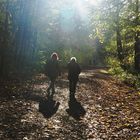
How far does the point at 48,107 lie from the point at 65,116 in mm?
1876

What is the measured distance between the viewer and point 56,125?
529 inches

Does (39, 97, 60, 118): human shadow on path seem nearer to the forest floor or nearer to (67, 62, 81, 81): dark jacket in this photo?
the forest floor

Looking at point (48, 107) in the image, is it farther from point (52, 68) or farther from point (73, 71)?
point (52, 68)

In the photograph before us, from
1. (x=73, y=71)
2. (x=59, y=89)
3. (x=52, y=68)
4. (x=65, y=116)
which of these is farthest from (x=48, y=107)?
(x=59, y=89)

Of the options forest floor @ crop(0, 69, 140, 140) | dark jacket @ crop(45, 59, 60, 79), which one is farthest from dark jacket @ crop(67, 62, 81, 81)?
forest floor @ crop(0, 69, 140, 140)

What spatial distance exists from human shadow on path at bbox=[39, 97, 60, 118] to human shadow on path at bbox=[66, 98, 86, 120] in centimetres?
60

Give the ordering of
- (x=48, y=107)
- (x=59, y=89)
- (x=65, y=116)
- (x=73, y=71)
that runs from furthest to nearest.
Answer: (x=59, y=89)
(x=73, y=71)
(x=48, y=107)
(x=65, y=116)

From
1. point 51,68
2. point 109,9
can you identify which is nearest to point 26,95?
point 51,68

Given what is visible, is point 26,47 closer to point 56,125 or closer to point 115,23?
point 115,23

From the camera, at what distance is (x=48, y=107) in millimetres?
16984

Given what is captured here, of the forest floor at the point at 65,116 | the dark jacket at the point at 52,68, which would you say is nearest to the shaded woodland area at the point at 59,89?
the forest floor at the point at 65,116

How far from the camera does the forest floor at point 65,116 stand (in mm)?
12188

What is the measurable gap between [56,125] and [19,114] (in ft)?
6.21

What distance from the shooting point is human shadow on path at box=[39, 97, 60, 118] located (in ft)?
50.7
